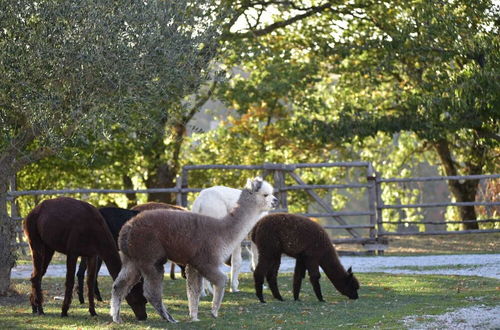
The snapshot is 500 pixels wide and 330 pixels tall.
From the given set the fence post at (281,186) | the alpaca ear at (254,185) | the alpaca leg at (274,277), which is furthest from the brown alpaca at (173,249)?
the fence post at (281,186)

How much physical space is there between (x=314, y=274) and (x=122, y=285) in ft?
9.49

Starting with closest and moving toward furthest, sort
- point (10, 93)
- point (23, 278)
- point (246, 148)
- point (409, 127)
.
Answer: point (10, 93)
point (23, 278)
point (409, 127)
point (246, 148)

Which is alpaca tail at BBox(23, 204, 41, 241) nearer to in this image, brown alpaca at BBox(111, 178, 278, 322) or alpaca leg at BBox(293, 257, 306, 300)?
brown alpaca at BBox(111, 178, 278, 322)

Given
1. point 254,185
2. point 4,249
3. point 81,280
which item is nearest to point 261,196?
point 254,185

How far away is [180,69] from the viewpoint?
42.3ft

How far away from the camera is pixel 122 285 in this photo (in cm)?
1019

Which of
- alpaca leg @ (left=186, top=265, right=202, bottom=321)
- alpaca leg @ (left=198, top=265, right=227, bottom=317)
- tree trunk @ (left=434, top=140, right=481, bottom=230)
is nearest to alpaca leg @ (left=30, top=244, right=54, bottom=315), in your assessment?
alpaca leg @ (left=186, top=265, right=202, bottom=321)

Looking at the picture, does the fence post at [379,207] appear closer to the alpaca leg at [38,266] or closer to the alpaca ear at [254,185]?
the alpaca ear at [254,185]

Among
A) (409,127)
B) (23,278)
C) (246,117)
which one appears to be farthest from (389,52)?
(23,278)

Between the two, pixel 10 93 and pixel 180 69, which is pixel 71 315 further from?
pixel 180 69

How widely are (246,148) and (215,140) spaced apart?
1.81 metres

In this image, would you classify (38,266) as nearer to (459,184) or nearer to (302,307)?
(302,307)

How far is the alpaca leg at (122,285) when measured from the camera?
1019 centimetres

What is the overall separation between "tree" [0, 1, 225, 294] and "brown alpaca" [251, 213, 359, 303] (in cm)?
233
